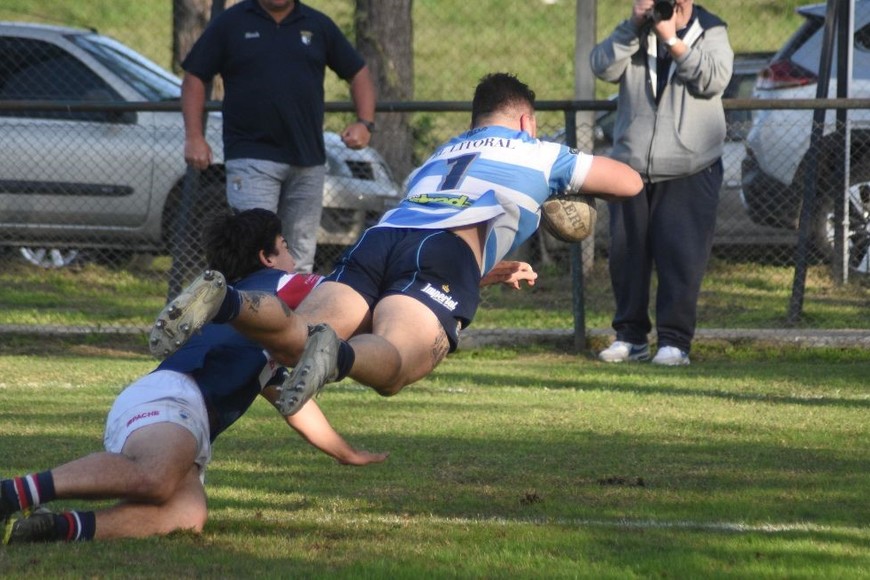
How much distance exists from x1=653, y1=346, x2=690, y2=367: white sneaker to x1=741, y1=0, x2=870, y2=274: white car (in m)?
1.90

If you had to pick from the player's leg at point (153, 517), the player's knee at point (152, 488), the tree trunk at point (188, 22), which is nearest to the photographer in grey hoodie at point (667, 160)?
the player's leg at point (153, 517)

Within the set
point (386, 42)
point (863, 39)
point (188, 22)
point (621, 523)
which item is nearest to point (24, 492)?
point (621, 523)

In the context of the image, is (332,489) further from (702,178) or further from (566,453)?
(702,178)

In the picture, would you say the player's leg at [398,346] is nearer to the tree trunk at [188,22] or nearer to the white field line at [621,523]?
the white field line at [621,523]

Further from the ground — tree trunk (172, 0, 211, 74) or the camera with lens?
the camera with lens

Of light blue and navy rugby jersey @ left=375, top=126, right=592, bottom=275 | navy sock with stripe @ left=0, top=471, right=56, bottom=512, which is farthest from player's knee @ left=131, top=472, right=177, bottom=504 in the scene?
light blue and navy rugby jersey @ left=375, top=126, right=592, bottom=275

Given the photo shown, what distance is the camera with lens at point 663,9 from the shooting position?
9227 millimetres

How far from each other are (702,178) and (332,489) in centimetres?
465

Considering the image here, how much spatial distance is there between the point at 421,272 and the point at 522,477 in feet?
2.98

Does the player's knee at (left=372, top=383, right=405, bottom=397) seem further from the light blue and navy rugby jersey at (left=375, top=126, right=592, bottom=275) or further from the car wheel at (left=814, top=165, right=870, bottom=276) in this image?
the car wheel at (left=814, top=165, right=870, bottom=276)

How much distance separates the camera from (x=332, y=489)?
225 inches

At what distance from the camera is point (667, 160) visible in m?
9.48

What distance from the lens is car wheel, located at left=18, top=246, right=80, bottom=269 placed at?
13.1 m

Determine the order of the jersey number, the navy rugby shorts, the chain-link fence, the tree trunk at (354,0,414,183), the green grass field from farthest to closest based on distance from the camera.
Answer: the tree trunk at (354,0,414,183) → the chain-link fence → the jersey number → the navy rugby shorts → the green grass field
